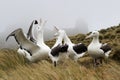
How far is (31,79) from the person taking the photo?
6.93m

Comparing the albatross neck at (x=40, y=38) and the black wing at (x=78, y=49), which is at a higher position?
the albatross neck at (x=40, y=38)

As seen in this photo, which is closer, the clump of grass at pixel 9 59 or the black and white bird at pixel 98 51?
the clump of grass at pixel 9 59

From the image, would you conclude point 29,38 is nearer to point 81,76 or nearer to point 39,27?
point 39,27

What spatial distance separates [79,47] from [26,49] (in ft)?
4.50

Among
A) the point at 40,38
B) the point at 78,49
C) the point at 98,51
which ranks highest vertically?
the point at 40,38

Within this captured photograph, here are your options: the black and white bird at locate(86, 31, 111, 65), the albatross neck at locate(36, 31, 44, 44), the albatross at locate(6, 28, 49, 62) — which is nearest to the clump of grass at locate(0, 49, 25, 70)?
the albatross at locate(6, 28, 49, 62)

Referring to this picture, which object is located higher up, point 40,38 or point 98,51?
point 40,38

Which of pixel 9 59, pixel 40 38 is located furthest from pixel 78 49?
pixel 9 59

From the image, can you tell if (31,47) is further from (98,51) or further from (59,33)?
(98,51)

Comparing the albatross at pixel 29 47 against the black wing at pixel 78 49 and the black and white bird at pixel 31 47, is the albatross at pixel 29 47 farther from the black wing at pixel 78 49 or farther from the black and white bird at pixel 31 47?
the black wing at pixel 78 49

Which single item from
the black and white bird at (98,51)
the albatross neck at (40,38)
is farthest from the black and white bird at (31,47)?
the black and white bird at (98,51)

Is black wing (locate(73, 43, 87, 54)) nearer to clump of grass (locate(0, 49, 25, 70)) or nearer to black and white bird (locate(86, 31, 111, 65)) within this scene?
black and white bird (locate(86, 31, 111, 65))

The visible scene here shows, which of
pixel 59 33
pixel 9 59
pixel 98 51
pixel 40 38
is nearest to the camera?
pixel 9 59

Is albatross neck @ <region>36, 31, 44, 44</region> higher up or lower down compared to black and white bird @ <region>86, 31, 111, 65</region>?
higher up
